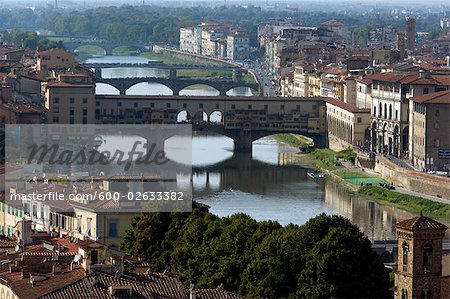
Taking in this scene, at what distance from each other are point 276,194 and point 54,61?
13799 millimetres

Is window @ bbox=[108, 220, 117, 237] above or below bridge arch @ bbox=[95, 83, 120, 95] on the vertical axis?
above

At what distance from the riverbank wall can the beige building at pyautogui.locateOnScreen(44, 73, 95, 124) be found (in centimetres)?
661

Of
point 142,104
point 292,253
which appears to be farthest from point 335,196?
point 292,253

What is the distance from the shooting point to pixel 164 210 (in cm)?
1427

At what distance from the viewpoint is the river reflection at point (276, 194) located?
21.0m

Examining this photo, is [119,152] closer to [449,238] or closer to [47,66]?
[449,238]

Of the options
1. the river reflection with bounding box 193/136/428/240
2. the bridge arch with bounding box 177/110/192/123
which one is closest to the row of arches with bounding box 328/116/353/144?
the river reflection with bounding box 193/136/428/240

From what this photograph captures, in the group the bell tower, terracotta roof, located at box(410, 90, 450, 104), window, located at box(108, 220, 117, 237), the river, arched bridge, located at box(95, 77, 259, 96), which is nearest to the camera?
the bell tower

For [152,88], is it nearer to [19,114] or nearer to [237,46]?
[237,46]

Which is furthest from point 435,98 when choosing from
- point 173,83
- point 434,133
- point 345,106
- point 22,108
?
point 173,83

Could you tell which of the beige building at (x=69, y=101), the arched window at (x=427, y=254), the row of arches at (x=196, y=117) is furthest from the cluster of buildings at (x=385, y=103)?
the arched window at (x=427, y=254)

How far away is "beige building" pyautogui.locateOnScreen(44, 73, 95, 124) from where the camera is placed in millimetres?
31750

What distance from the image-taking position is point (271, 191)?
2459 centimetres

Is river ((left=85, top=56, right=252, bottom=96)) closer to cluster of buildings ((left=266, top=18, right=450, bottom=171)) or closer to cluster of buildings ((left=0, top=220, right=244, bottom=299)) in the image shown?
cluster of buildings ((left=266, top=18, right=450, bottom=171))
